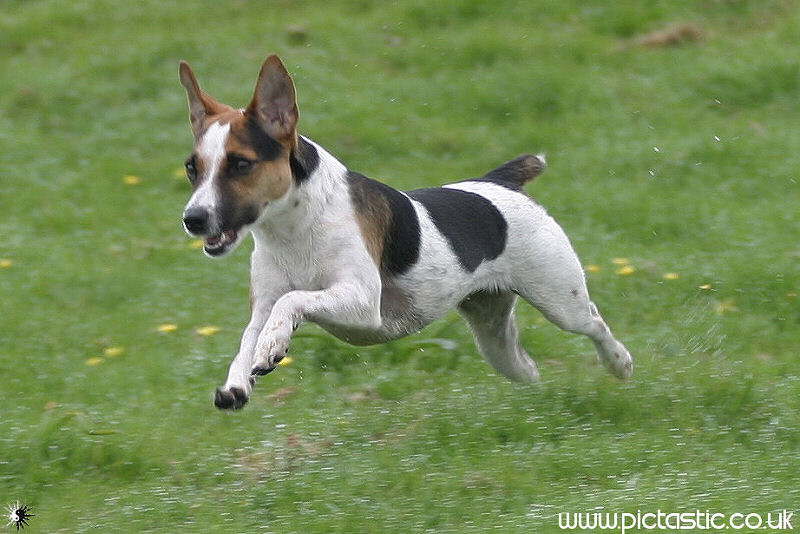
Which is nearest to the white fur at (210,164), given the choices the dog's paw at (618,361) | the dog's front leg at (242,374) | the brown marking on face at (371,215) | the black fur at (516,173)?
the dog's front leg at (242,374)

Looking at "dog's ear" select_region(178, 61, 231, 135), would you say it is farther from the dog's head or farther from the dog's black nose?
→ the dog's black nose

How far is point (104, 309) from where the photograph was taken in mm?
10773

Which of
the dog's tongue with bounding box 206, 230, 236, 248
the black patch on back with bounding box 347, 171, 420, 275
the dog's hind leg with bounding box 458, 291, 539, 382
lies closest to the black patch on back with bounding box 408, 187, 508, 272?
the black patch on back with bounding box 347, 171, 420, 275

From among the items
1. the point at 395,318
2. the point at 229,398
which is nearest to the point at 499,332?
the point at 395,318

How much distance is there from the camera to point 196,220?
20.5 feet

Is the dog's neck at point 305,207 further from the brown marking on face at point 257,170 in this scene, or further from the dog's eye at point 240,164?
the dog's eye at point 240,164

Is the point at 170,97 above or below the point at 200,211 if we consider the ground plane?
Answer: below

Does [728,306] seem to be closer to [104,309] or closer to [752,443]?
[752,443]

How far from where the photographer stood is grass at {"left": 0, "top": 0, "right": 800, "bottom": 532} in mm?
7125

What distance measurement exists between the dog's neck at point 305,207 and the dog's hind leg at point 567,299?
153 centimetres

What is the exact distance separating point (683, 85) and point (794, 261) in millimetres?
4746

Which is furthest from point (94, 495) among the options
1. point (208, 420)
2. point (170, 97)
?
point (170, 97)

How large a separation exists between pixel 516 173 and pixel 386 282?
1469mm

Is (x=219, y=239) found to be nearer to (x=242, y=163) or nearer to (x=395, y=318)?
(x=242, y=163)
